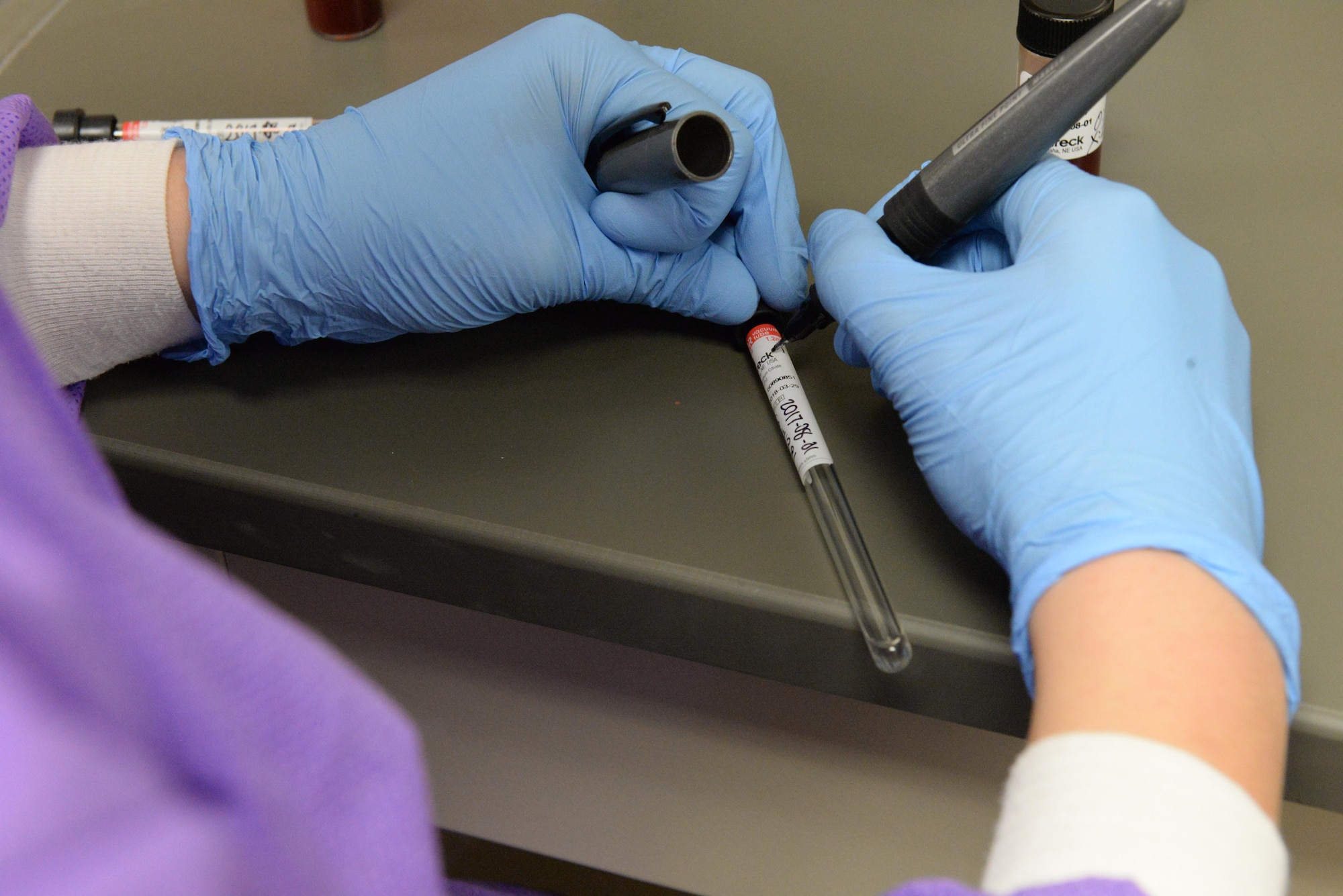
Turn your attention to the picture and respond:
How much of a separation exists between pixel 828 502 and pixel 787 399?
0.07 meters

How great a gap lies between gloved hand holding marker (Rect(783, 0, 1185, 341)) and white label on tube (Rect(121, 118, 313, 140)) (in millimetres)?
470

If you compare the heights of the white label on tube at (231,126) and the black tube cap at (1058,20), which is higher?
the black tube cap at (1058,20)

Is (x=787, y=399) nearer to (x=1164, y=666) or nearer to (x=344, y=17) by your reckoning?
(x=1164, y=666)

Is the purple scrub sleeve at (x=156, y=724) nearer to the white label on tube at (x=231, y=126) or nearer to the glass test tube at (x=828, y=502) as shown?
the glass test tube at (x=828, y=502)

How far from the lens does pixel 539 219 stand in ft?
2.12

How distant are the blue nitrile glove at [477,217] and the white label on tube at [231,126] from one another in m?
0.11

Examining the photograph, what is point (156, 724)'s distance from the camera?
215mm

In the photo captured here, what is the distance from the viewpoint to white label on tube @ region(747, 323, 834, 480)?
1.91 feet

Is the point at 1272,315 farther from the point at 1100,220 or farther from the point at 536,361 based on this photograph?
the point at 536,361

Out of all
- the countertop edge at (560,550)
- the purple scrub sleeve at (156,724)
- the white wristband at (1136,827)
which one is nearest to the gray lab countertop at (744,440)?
the countertop edge at (560,550)

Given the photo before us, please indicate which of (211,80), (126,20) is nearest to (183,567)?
(211,80)

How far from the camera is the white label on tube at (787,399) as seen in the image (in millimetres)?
581

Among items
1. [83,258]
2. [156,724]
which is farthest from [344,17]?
[156,724]

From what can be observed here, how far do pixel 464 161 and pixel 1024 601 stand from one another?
0.44 meters
